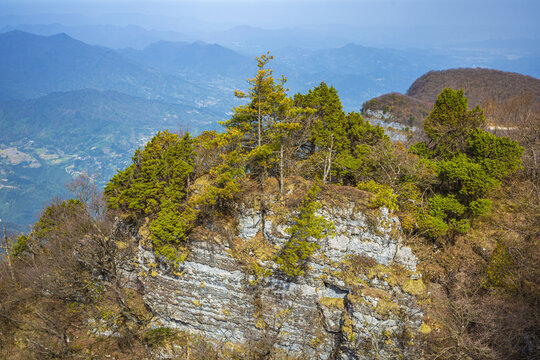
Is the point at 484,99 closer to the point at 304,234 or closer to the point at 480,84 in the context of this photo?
the point at 480,84

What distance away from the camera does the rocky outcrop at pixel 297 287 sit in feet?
56.0

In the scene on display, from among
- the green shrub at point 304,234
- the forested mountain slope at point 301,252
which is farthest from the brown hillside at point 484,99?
the green shrub at point 304,234

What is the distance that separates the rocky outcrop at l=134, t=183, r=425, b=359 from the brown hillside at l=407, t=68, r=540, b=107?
57962 millimetres

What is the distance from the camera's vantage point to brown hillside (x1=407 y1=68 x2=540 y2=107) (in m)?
66.3

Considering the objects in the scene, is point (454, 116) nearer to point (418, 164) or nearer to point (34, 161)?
point (418, 164)

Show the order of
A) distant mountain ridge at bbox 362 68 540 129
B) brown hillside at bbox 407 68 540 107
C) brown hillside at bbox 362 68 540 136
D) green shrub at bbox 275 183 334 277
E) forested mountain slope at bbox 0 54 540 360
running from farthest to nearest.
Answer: brown hillside at bbox 407 68 540 107 → distant mountain ridge at bbox 362 68 540 129 → brown hillside at bbox 362 68 540 136 → green shrub at bbox 275 183 334 277 → forested mountain slope at bbox 0 54 540 360

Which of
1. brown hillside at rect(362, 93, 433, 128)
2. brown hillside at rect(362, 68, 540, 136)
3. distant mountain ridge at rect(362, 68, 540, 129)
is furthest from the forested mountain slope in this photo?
brown hillside at rect(362, 93, 433, 128)

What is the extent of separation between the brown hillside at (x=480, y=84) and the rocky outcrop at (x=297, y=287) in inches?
2282

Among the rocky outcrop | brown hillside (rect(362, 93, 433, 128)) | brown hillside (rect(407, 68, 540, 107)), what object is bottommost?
the rocky outcrop

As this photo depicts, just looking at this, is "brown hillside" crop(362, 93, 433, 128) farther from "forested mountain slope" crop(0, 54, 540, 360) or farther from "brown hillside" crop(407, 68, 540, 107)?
"forested mountain slope" crop(0, 54, 540, 360)

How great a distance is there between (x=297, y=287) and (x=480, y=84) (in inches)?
3702

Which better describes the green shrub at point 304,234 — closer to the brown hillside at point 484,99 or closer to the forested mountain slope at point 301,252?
the forested mountain slope at point 301,252

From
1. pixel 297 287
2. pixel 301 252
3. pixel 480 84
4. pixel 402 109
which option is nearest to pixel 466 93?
pixel 480 84

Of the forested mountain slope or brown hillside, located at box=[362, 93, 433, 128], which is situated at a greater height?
brown hillside, located at box=[362, 93, 433, 128]
